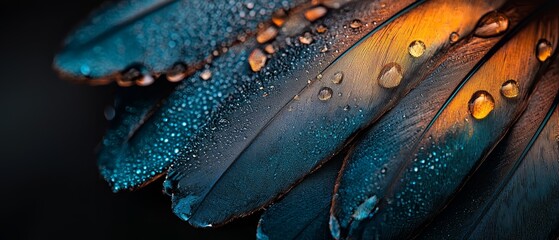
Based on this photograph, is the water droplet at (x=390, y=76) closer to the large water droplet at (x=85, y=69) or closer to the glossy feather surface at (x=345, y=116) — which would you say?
the glossy feather surface at (x=345, y=116)

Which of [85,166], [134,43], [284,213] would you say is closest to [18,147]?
[85,166]

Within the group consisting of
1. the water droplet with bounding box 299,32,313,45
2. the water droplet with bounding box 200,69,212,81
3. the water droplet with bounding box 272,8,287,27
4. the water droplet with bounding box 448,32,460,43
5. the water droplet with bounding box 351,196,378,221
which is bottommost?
the water droplet with bounding box 351,196,378,221

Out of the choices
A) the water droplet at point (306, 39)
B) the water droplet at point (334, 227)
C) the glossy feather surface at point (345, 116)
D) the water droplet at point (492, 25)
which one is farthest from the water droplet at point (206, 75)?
the water droplet at point (492, 25)

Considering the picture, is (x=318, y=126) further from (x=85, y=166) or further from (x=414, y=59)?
(x=85, y=166)

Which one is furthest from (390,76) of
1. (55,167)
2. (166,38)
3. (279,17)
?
(55,167)

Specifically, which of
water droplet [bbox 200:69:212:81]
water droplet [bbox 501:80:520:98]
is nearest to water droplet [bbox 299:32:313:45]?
water droplet [bbox 200:69:212:81]

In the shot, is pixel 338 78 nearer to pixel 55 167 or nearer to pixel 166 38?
pixel 166 38

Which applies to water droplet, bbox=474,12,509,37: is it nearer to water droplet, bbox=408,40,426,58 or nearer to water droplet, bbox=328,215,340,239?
water droplet, bbox=408,40,426,58
